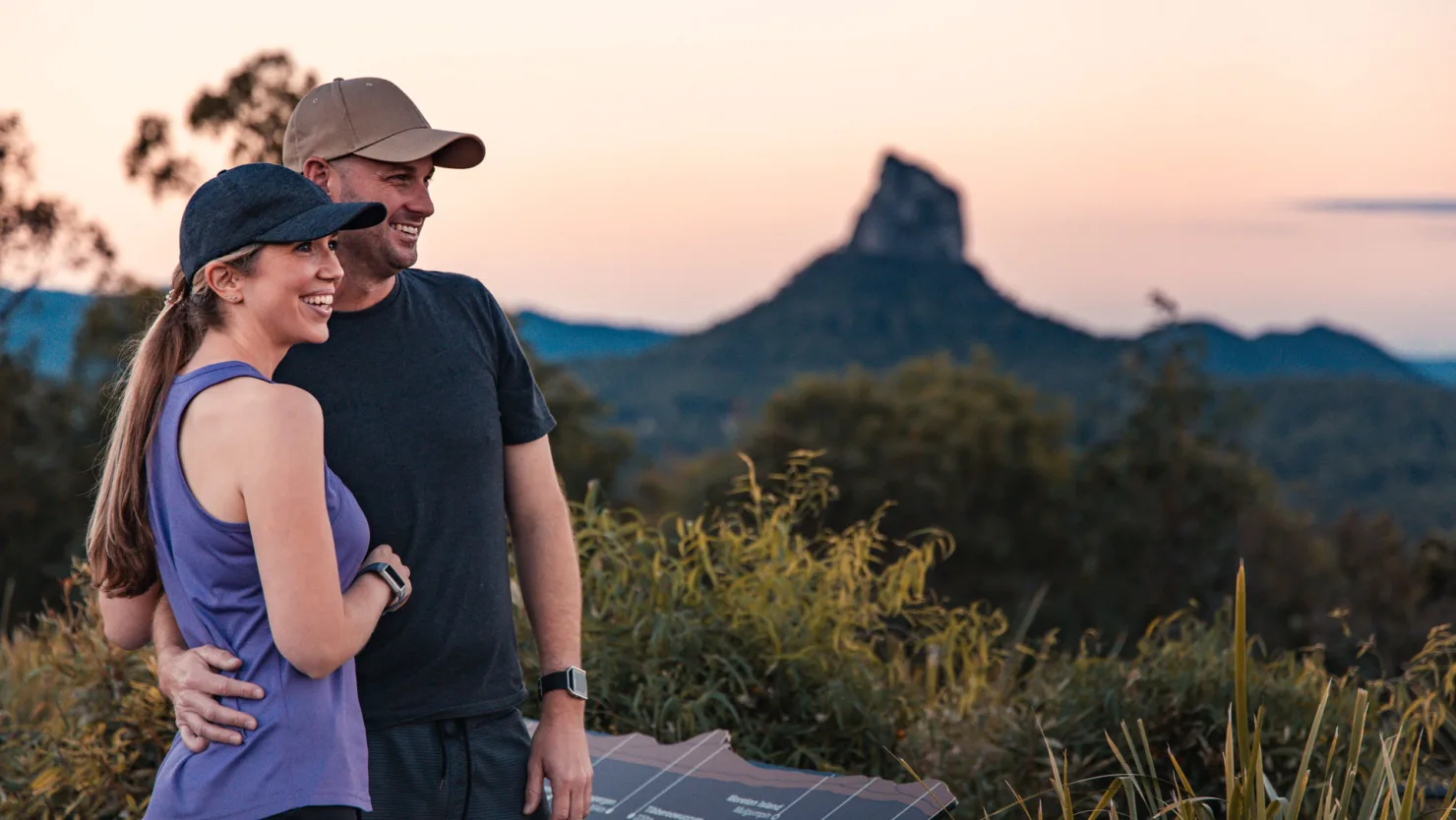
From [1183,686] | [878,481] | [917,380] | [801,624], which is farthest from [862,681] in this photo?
[917,380]

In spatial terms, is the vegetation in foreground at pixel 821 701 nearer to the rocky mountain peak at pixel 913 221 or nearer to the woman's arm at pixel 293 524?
the woman's arm at pixel 293 524

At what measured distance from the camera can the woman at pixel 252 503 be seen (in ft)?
6.39

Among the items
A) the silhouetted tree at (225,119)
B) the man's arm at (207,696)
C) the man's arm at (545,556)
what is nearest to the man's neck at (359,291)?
the man's arm at (545,556)

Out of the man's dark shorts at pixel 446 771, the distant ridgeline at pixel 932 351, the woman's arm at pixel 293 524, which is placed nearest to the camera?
the woman's arm at pixel 293 524

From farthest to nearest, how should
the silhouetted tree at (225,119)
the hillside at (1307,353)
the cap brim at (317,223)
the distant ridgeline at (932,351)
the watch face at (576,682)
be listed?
the hillside at (1307,353) → the distant ridgeline at (932,351) → the silhouetted tree at (225,119) → the watch face at (576,682) → the cap brim at (317,223)

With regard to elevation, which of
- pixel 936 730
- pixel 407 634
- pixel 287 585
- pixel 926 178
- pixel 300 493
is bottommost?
pixel 926 178

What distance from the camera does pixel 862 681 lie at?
4.72m

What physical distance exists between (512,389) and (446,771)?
68 cm

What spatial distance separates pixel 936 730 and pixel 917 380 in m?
35.9

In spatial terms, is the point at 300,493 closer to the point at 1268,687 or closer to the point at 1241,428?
the point at 1268,687

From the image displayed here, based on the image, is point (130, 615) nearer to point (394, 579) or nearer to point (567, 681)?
point (394, 579)

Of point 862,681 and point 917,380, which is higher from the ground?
point 862,681

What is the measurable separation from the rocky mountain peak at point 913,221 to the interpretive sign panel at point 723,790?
13302 cm

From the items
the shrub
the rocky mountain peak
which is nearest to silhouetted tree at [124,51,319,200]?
the shrub
